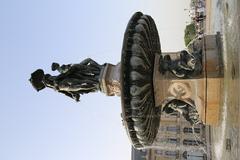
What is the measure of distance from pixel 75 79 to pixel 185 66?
10.7ft

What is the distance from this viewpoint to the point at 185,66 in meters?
12.6

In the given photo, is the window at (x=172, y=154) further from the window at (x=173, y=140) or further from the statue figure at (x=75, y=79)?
the statue figure at (x=75, y=79)

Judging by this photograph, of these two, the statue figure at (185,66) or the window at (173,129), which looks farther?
the window at (173,129)

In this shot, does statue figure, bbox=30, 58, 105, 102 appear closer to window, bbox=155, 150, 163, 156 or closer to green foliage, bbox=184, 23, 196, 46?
window, bbox=155, 150, 163, 156

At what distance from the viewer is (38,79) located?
14195mm

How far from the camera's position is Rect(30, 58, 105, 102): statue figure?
13.5 metres

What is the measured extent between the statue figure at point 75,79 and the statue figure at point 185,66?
6.62ft

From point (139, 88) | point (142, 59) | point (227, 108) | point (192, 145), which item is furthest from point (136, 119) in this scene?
point (192, 145)

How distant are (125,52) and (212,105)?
279 cm

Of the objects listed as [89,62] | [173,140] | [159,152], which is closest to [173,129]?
[173,140]

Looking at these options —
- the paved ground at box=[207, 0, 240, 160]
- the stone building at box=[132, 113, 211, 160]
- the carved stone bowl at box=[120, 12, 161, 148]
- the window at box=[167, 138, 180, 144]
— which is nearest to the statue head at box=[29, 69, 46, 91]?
the carved stone bowl at box=[120, 12, 161, 148]

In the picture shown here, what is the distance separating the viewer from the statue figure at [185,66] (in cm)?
1255

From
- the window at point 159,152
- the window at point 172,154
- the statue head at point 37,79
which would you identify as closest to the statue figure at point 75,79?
the statue head at point 37,79

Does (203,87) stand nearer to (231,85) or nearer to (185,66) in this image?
(185,66)
